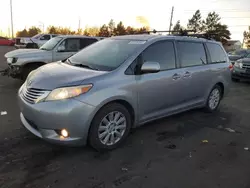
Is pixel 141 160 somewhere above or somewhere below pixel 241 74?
below

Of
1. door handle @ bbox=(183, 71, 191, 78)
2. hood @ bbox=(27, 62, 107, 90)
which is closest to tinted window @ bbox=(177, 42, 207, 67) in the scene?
door handle @ bbox=(183, 71, 191, 78)

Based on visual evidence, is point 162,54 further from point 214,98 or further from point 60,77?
point 214,98

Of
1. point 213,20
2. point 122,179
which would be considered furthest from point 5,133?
point 213,20

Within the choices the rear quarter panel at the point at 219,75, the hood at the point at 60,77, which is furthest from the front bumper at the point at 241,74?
the hood at the point at 60,77

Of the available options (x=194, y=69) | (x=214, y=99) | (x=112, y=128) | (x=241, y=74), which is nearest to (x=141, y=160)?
(x=112, y=128)

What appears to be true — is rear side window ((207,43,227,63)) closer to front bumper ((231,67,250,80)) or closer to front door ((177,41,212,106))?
front door ((177,41,212,106))

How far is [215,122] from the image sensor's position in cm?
529

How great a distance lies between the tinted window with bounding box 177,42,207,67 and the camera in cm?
471

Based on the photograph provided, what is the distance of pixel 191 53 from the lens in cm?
498

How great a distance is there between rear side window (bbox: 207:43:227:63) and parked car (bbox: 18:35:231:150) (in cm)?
42

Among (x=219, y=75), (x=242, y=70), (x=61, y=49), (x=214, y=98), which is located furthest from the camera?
(x=242, y=70)

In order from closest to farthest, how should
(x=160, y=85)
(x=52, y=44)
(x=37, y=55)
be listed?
1. (x=160, y=85)
2. (x=37, y=55)
3. (x=52, y=44)

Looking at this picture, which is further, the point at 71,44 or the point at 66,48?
the point at 71,44

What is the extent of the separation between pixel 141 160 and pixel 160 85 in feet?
4.45
